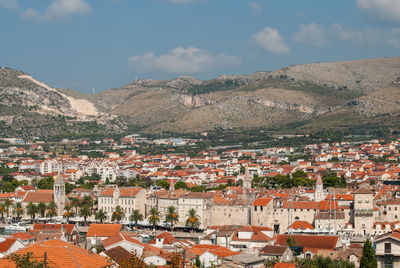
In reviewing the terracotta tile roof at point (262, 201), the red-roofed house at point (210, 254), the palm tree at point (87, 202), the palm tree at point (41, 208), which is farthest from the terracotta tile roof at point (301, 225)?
the palm tree at point (41, 208)

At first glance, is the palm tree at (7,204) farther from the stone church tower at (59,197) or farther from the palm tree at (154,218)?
the palm tree at (154,218)

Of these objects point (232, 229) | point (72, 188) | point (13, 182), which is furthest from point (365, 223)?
point (13, 182)

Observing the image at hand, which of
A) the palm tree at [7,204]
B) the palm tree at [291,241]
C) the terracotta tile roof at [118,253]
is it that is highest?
the palm tree at [7,204]

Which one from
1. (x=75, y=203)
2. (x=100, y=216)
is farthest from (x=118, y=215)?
(x=75, y=203)

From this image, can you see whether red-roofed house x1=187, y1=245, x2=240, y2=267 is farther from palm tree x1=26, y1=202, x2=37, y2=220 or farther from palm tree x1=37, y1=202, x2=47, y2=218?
palm tree x1=37, y1=202, x2=47, y2=218

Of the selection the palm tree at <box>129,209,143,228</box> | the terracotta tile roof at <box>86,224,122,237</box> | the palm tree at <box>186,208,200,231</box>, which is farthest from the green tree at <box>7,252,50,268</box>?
the palm tree at <box>129,209,143,228</box>

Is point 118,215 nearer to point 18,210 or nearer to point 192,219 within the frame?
point 192,219

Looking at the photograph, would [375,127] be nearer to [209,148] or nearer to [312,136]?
[312,136]
